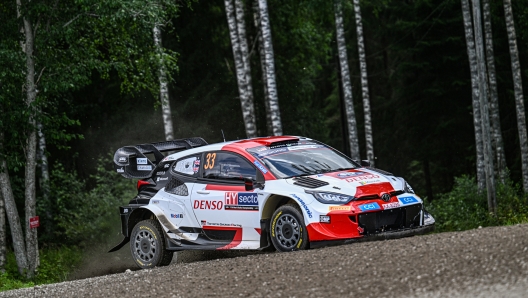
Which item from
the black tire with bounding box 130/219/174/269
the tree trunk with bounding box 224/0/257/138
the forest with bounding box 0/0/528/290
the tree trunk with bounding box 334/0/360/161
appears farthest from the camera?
the tree trunk with bounding box 334/0/360/161

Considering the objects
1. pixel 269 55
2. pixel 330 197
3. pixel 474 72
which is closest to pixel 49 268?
pixel 269 55

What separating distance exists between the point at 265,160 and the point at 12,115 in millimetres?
7782

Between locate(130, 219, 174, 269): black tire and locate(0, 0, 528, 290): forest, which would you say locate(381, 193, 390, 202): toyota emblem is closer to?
locate(130, 219, 174, 269): black tire

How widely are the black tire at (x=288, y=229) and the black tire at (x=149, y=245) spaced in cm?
239

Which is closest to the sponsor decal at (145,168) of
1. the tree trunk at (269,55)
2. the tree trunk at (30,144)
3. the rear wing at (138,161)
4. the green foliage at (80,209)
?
the rear wing at (138,161)

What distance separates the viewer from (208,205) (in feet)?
42.1

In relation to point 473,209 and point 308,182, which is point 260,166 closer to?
point 308,182

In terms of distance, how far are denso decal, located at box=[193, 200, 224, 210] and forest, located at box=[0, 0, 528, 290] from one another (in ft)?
15.6

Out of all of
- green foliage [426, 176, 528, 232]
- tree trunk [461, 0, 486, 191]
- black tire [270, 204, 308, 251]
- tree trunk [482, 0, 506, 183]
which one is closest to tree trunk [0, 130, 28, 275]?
black tire [270, 204, 308, 251]

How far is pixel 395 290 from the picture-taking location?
8.23m

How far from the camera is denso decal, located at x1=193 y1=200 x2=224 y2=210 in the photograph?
12656 mm

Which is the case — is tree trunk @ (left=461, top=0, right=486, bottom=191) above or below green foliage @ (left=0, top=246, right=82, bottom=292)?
above

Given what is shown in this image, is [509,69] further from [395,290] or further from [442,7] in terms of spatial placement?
[395,290]

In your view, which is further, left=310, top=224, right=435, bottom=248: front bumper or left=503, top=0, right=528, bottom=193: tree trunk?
left=503, top=0, right=528, bottom=193: tree trunk
